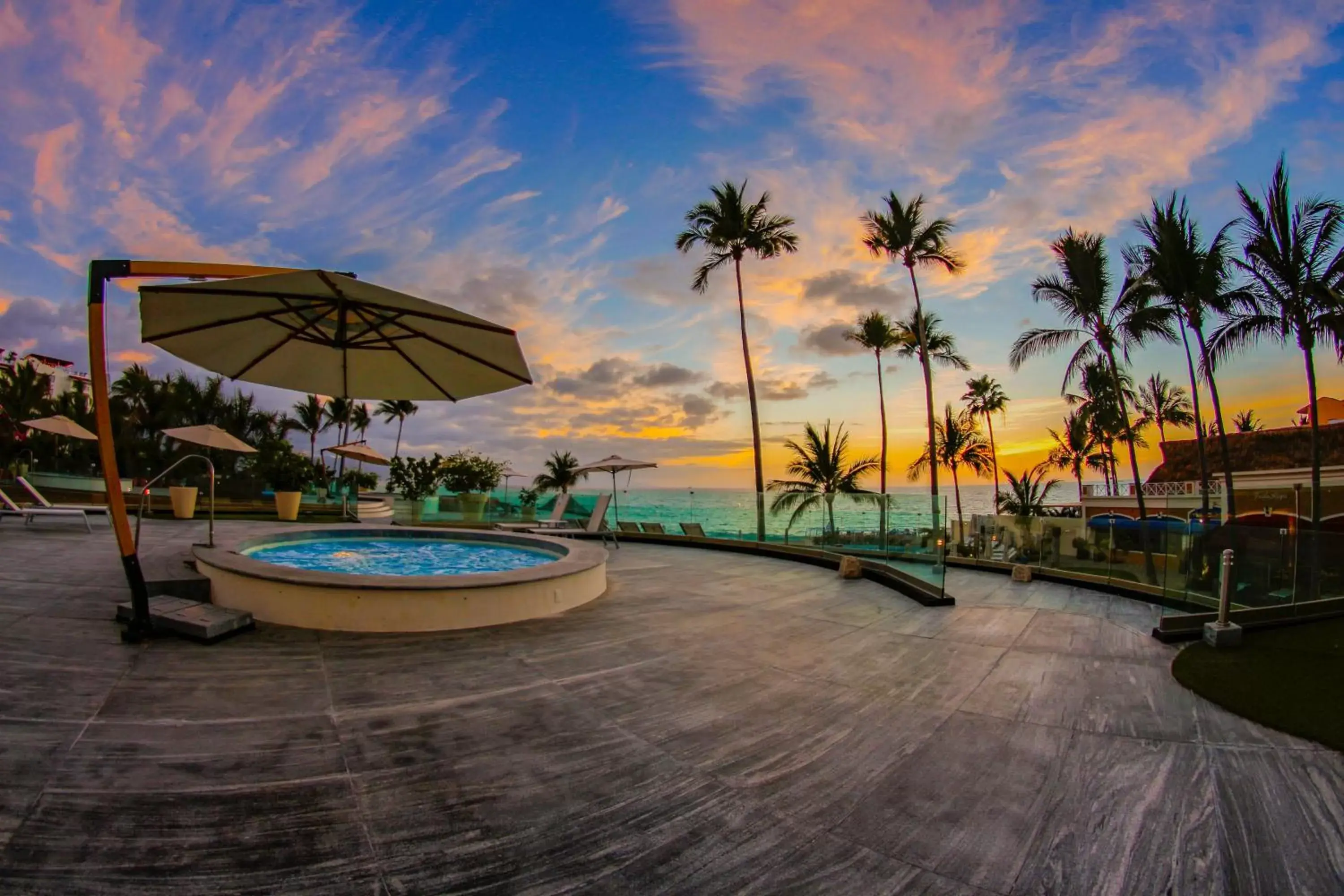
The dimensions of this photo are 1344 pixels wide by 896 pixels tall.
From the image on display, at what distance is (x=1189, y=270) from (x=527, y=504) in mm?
17770

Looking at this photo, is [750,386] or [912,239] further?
[912,239]

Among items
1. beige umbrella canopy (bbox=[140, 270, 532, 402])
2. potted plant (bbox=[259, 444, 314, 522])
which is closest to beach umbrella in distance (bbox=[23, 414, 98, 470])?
potted plant (bbox=[259, 444, 314, 522])

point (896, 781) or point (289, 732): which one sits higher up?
point (289, 732)

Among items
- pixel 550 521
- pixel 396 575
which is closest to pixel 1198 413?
pixel 550 521

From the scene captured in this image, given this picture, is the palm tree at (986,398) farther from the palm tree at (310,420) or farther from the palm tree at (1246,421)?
the palm tree at (310,420)

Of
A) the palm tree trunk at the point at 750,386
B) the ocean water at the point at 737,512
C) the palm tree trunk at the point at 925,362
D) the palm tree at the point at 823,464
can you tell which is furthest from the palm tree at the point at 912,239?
the ocean water at the point at 737,512

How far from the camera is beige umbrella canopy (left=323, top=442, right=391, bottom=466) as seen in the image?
16.1 meters

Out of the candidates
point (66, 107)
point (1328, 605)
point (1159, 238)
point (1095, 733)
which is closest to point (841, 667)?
point (1095, 733)

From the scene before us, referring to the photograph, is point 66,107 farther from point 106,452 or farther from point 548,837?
point 548,837

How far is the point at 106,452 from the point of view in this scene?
400 cm

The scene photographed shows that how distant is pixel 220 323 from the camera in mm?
4809

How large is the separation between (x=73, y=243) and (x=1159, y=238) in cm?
2191

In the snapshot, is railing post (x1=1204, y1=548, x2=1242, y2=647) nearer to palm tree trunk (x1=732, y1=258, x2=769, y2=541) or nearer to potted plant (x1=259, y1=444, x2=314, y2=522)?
palm tree trunk (x1=732, y1=258, x2=769, y2=541)

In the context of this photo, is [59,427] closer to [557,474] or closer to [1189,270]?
[557,474]
